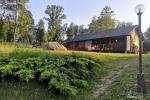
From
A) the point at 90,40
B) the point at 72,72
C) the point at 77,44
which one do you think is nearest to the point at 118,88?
the point at 72,72

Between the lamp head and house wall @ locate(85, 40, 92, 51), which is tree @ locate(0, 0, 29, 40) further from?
the lamp head

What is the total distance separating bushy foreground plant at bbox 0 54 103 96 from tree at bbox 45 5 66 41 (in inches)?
1562

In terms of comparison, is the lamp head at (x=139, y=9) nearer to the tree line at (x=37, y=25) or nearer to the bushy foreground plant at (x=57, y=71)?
the bushy foreground plant at (x=57, y=71)

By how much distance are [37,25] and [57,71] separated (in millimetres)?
49255

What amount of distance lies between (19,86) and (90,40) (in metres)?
31.5

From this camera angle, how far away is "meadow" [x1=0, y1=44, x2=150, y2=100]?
927cm

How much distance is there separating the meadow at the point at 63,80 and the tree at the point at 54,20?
39.4 m

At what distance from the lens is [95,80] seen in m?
11.2

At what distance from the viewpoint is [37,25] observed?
58500mm

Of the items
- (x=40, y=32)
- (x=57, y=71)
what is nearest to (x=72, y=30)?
(x=40, y=32)

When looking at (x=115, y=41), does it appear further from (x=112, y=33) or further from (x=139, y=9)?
(x=139, y=9)

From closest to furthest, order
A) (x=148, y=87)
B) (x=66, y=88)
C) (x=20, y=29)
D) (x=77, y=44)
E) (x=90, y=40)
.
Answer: (x=66, y=88) → (x=148, y=87) → (x=90, y=40) → (x=77, y=44) → (x=20, y=29)

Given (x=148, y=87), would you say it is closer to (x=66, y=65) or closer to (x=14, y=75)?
(x=66, y=65)

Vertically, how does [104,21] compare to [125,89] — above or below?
above
